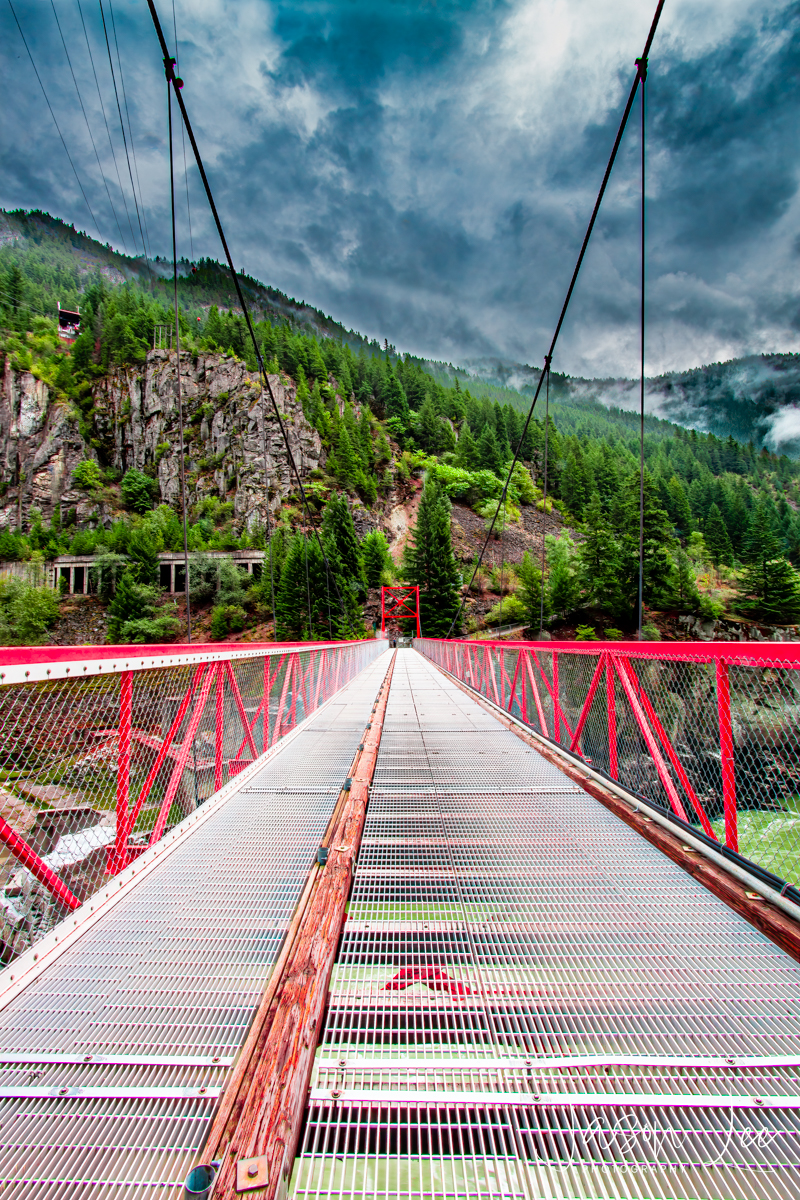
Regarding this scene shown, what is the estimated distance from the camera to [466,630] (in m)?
31.5

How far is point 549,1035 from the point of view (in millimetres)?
1121

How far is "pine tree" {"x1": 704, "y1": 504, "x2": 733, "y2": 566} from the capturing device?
36.8m

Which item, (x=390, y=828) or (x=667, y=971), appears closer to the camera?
(x=667, y=971)

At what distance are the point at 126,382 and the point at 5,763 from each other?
6116 centimetres

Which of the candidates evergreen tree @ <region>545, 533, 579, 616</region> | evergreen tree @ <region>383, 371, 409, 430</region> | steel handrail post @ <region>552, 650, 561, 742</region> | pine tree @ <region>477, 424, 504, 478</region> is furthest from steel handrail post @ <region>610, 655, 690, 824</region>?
evergreen tree @ <region>383, 371, 409, 430</region>

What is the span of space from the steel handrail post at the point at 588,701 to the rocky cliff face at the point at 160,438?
4120 cm

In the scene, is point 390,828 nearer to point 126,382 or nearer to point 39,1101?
point 39,1101

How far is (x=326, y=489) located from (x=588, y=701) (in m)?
40.1

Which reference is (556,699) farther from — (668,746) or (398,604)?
(398,604)

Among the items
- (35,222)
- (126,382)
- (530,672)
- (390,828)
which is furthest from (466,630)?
(35,222)

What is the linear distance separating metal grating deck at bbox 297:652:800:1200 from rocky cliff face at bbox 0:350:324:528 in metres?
42.5

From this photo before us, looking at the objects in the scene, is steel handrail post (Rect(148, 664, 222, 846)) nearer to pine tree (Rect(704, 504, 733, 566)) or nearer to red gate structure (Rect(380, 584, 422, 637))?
red gate structure (Rect(380, 584, 422, 637))

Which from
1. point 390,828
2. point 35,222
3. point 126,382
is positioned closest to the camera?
point 390,828

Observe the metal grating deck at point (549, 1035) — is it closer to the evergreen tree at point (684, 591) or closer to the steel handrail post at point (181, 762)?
the steel handrail post at point (181, 762)
